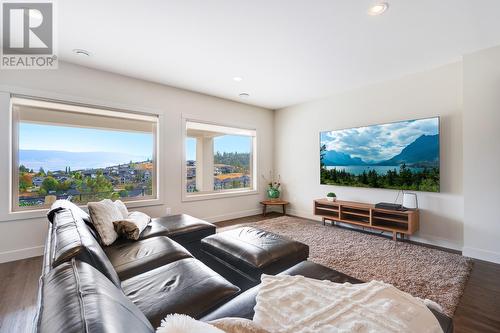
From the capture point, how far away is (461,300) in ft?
6.12

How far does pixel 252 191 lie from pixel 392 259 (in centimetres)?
300

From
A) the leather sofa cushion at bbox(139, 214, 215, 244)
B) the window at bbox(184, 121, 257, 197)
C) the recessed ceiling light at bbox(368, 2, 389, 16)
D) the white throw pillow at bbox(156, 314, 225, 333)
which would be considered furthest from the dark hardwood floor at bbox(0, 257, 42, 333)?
the recessed ceiling light at bbox(368, 2, 389, 16)

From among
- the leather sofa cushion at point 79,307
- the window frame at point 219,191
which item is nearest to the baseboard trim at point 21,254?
the window frame at point 219,191

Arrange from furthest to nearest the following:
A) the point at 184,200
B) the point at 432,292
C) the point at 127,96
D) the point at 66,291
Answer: the point at 184,200, the point at 127,96, the point at 432,292, the point at 66,291

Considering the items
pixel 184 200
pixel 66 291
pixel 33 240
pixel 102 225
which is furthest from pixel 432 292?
pixel 33 240

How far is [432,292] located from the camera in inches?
76.5

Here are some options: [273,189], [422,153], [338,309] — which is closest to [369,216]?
[422,153]

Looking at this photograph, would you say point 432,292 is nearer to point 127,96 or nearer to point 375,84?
point 375,84

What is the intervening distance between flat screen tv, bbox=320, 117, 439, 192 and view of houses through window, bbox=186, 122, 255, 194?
67.9 inches

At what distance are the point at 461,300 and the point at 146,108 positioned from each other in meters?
4.37

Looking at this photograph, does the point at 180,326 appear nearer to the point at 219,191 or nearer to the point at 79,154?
the point at 79,154

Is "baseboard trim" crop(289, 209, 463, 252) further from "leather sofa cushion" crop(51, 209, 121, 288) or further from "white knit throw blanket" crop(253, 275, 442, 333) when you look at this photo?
"leather sofa cushion" crop(51, 209, 121, 288)

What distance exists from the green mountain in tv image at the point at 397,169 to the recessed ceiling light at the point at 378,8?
6.58ft

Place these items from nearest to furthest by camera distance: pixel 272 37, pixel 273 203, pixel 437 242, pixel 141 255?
pixel 141 255, pixel 272 37, pixel 437 242, pixel 273 203
